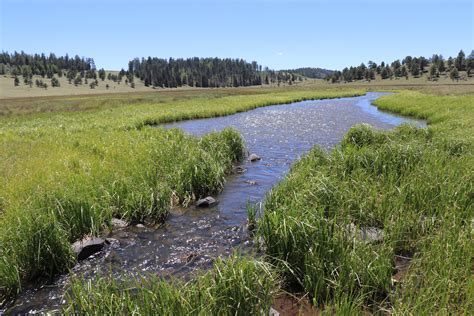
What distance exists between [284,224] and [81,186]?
273 inches

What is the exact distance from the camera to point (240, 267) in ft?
18.5

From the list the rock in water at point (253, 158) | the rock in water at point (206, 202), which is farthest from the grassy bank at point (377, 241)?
the rock in water at point (253, 158)

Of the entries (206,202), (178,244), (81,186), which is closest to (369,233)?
(178,244)

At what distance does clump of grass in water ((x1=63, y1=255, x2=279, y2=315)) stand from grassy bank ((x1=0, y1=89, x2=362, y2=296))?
267 cm

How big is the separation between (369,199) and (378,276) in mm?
3456

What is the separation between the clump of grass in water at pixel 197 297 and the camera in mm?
5051

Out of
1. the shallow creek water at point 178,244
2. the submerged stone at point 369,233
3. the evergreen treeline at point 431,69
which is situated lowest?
the shallow creek water at point 178,244

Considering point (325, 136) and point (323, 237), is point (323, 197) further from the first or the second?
point (325, 136)

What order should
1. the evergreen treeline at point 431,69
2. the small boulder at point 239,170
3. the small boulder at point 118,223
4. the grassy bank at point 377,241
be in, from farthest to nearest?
the evergreen treeline at point 431,69, the small boulder at point 239,170, the small boulder at point 118,223, the grassy bank at point 377,241

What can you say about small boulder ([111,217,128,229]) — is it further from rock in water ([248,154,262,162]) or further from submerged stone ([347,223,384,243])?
rock in water ([248,154,262,162])

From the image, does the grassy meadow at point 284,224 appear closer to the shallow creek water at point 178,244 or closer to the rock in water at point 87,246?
the rock in water at point 87,246

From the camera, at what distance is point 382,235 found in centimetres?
770

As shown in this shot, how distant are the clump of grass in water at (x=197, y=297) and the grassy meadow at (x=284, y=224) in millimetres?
23

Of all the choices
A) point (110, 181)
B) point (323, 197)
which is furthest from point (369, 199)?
point (110, 181)
